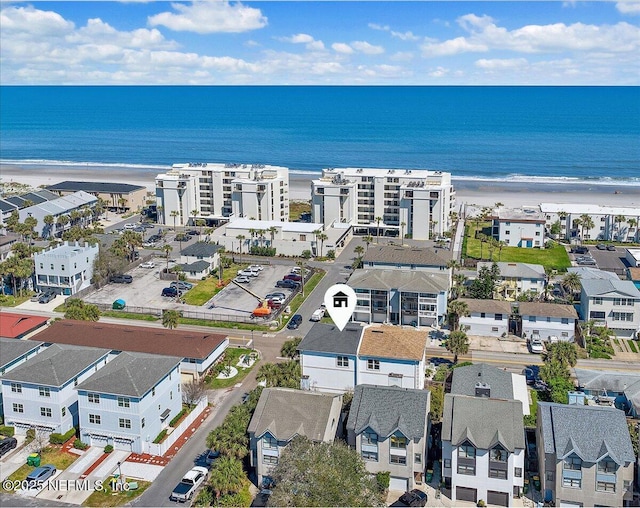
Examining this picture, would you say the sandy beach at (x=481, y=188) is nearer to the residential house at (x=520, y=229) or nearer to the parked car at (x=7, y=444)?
the residential house at (x=520, y=229)

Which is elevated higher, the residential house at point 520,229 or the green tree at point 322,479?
the residential house at point 520,229

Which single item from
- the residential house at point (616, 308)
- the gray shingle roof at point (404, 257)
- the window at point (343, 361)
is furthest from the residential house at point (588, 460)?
the gray shingle roof at point (404, 257)

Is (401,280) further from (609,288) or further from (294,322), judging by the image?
(609,288)

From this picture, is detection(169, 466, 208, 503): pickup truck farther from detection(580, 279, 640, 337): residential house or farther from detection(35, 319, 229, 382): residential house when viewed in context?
detection(580, 279, 640, 337): residential house

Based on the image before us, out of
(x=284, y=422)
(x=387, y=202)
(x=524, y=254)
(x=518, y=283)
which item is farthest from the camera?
(x=387, y=202)

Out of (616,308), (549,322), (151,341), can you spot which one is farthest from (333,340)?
(616,308)
